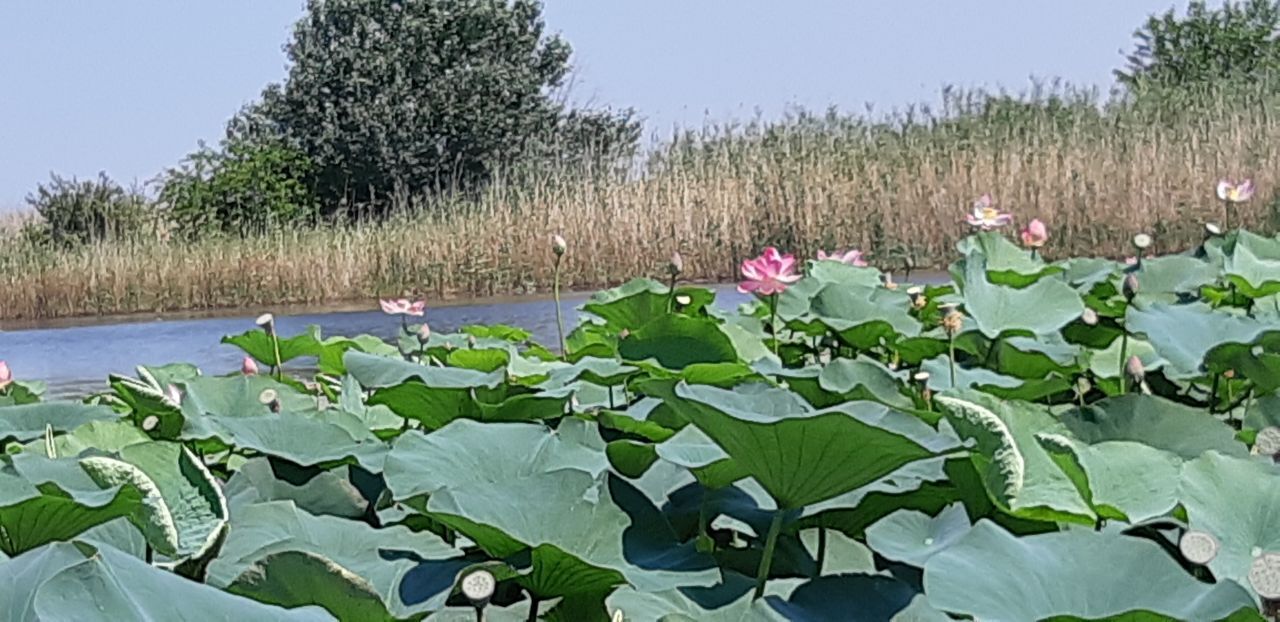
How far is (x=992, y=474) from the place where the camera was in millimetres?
460

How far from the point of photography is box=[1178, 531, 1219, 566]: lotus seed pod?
0.38 metres

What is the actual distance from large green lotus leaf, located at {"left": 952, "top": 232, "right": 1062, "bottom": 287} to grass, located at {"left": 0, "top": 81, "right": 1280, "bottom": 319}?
277 cm

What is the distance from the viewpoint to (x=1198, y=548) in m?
0.38

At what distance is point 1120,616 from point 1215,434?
1.11 ft

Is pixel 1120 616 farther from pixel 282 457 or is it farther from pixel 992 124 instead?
pixel 992 124

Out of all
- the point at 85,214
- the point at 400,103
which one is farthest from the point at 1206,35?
the point at 85,214

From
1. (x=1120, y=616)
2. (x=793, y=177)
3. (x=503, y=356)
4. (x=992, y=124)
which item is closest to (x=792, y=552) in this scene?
(x=1120, y=616)

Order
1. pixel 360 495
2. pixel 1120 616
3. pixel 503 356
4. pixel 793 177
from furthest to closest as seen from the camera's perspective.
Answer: pixel 793 177 < pixel 503 356 < pixel 360 495 < pixel 1120 616

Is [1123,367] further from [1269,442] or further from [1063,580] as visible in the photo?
[1063,580]

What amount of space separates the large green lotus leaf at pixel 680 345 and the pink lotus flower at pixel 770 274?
0.73 feet

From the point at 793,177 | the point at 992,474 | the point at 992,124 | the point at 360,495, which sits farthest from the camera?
the point at 992,124

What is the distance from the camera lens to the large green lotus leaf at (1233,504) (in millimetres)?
466

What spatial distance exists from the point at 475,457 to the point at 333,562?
15cm

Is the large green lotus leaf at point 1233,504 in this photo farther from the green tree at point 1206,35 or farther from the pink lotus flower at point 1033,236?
the green tree at point 1206,35
